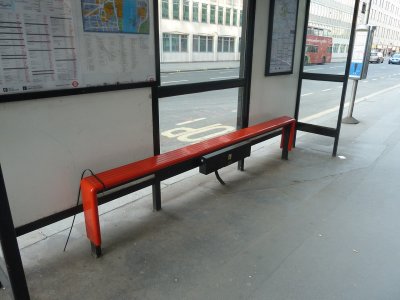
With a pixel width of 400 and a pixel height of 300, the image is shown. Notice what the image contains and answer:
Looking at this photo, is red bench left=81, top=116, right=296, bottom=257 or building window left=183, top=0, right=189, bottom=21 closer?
red bench left=81, top=116, right=296, bottom=257

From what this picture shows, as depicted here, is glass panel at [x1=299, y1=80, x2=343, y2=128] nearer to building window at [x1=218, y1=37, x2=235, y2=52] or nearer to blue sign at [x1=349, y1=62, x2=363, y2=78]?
blue sign at [x1=349, y1=62, x2=363, y2=78]

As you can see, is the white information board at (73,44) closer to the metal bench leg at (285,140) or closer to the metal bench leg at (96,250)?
the metal bench leg at (96,250)

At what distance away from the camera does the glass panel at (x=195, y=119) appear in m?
5.52

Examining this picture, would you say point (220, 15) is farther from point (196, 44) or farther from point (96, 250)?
point (96, 250)

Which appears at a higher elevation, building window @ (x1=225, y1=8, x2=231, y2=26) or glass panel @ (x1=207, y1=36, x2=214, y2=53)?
building window @ (x1=225, y1=8, x2=231, y2=26)

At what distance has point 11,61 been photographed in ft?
6.24

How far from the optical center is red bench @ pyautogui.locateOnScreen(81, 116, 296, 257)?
2.30m

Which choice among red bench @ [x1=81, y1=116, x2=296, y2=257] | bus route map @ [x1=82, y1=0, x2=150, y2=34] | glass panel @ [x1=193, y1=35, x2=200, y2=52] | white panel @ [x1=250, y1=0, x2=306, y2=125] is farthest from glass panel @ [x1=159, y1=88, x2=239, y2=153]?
bus route map @ [x1=82, y1=0, x2=150, y2=34]

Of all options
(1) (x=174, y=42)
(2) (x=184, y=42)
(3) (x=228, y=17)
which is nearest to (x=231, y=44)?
(3) (x=228, y=17)

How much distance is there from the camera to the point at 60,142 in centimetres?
225

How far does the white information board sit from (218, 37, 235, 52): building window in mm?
1643

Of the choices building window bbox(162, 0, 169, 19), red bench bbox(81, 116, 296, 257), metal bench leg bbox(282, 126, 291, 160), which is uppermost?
building window bbox(162, 0, 169, 19)

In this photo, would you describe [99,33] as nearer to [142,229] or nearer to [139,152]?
[139,152]

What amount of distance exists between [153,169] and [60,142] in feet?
2.54
